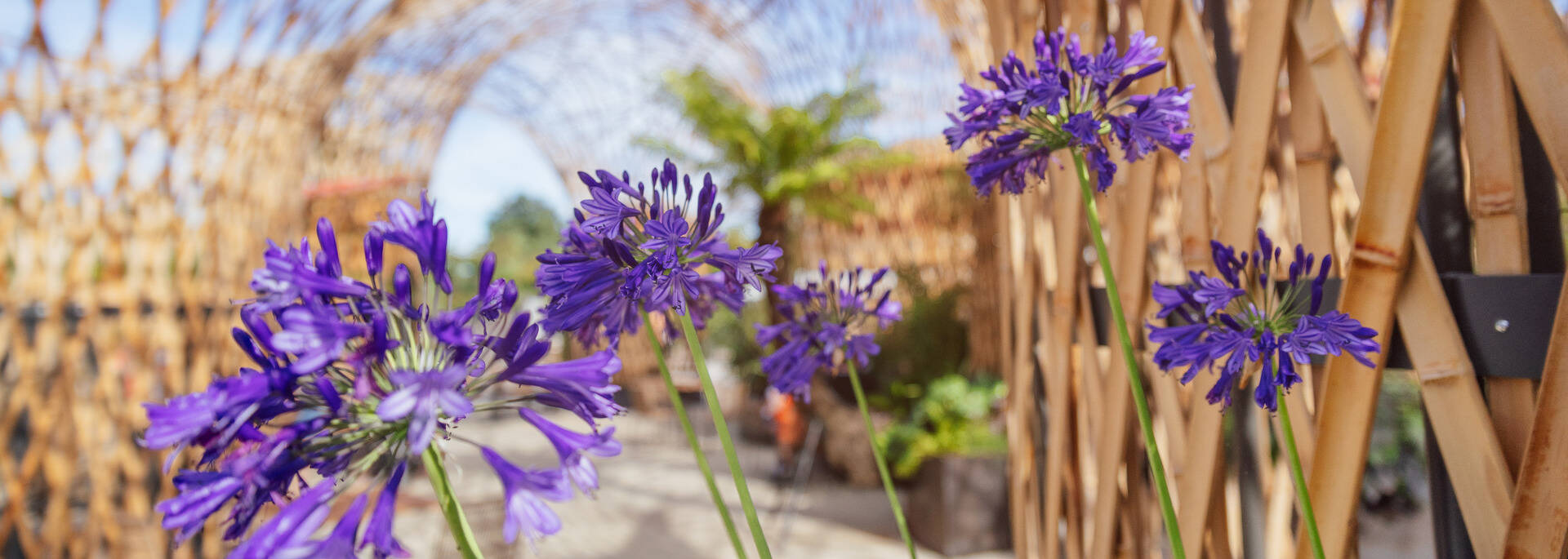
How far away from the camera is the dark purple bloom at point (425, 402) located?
1.00 ft

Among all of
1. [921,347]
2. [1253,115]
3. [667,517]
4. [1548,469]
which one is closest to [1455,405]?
[1548,469]

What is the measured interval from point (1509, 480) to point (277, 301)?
74 cm

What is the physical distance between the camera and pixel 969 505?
3.83 meters

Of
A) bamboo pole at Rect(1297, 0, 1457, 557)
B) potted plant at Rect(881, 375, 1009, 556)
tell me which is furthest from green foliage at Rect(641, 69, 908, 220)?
bamboo pole at Rect(1297, 0, 1457, 557)

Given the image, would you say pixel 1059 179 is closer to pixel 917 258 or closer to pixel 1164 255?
pixel 1164 255

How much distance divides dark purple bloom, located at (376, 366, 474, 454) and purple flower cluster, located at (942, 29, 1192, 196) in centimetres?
41

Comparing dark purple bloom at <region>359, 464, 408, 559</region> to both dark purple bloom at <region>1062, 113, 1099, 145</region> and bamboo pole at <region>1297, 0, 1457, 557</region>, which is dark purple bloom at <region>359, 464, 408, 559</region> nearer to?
dark purple bloom at <region>1062, 113, 1099, 145</region>

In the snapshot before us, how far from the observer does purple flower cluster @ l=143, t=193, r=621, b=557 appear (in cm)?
32

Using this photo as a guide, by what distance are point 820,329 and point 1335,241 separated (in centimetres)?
49

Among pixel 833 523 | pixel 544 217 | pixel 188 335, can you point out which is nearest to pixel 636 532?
pixel 833 523

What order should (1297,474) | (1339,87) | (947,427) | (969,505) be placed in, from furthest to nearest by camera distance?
(947,427), (969,505), (1339,87), (1297,474)

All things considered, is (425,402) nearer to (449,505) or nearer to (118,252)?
(449,505)

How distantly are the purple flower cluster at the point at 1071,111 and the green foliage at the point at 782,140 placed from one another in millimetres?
5468

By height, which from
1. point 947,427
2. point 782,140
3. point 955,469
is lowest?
point 955,469
